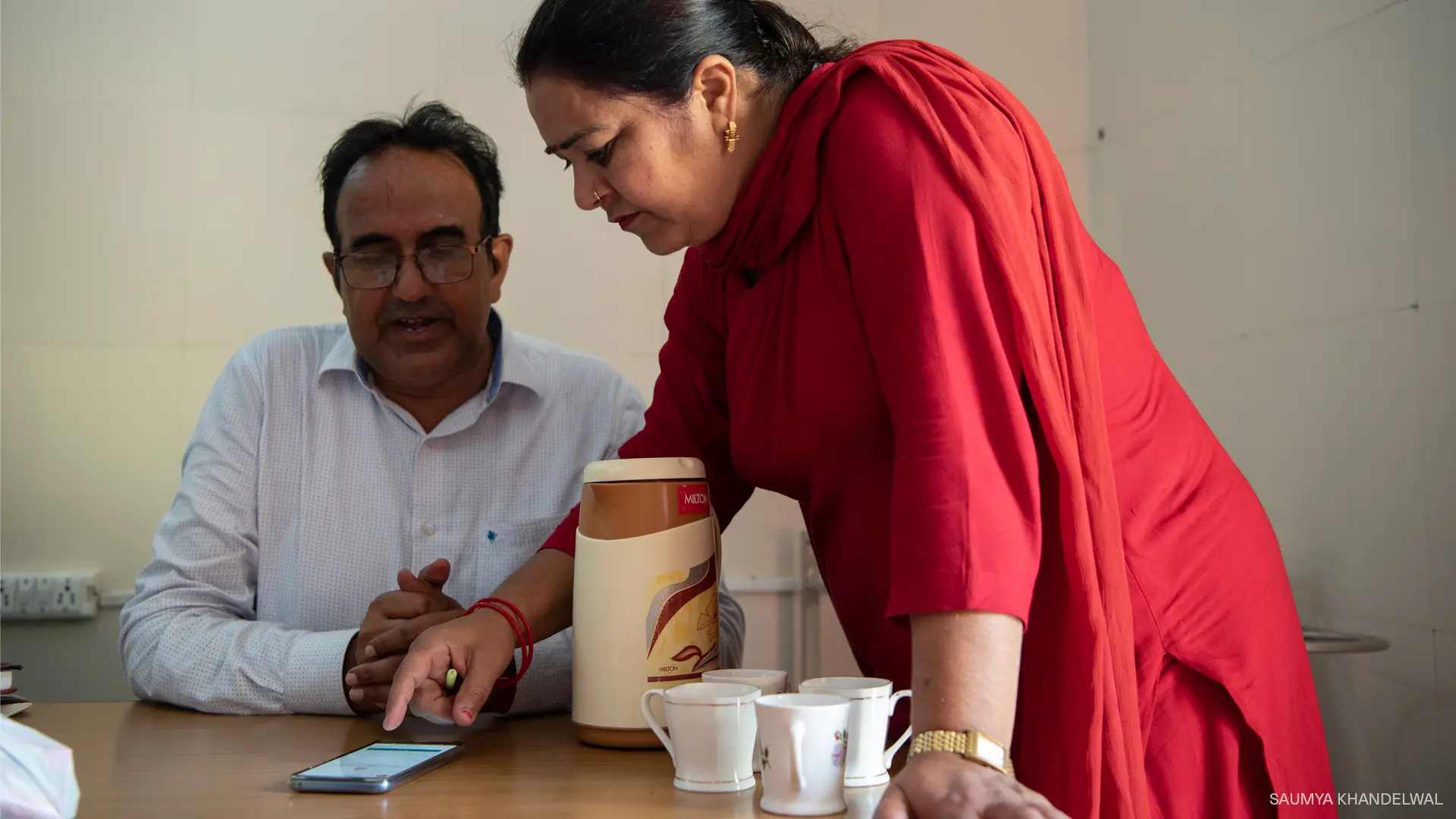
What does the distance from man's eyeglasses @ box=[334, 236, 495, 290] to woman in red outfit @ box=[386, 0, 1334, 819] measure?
61 centimetres

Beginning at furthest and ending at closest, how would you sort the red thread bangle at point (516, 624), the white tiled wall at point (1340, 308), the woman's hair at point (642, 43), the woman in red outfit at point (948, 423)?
the white tiled wall at point (1340, 308) < the red thread bangle at point (516, 624) < the woman's hair at point (642, 43) < the woman in red outfit at point (948, 423)

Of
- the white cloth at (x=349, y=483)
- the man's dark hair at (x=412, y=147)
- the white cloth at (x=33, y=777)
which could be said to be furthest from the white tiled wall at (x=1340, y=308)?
the white cloth at (x=33, y=777)

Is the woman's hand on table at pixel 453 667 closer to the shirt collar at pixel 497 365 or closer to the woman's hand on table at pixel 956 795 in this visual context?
the woman's hand on table at pixel 956 795

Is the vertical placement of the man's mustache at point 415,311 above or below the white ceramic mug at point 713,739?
above

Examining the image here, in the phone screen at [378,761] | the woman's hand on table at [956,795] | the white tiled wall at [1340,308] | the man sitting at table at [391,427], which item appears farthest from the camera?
the man sitting at table at [391,427]

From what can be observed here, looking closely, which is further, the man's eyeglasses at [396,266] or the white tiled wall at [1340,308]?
the man's eyeglasses at [396,266]

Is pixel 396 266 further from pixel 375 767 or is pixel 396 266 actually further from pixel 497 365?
pixel 375 767

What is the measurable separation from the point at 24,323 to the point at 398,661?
1400 mm

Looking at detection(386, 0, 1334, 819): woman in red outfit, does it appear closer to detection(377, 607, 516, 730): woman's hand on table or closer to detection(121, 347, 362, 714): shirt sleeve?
detection(377, 607, 516, 730): woman's hand on table

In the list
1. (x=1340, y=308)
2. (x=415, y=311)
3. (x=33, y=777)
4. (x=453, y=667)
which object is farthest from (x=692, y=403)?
A: (x=1340, y=308)

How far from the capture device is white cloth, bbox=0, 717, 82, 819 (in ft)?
2.12

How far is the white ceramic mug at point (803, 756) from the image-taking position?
0.74m

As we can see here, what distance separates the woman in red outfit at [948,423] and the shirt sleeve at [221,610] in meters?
0.31

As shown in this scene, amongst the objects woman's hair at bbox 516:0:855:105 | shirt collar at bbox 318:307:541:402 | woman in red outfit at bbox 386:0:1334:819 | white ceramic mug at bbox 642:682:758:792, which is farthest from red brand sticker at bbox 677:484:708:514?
shirt collar at bbox 318:307:541:402
